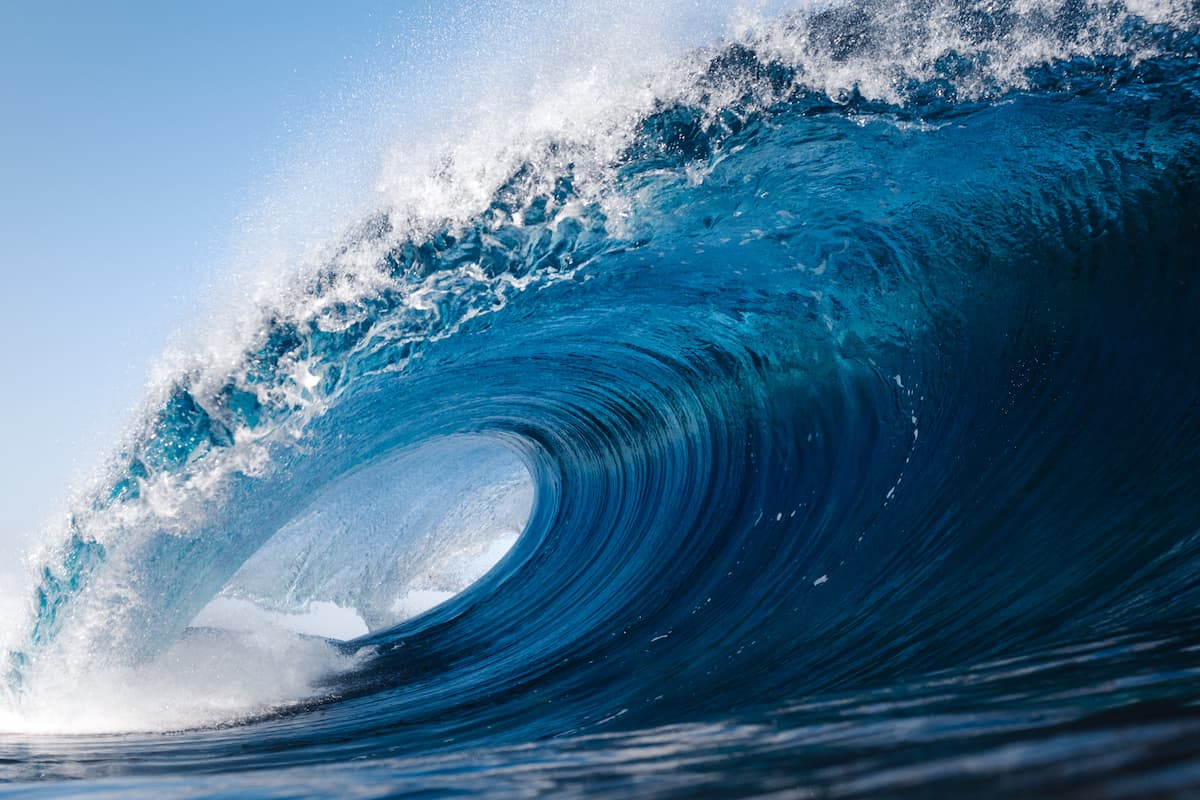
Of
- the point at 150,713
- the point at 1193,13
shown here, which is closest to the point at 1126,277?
the point at 1193,13

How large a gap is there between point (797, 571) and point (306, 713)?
11.0 ft

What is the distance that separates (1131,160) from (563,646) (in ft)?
16.3

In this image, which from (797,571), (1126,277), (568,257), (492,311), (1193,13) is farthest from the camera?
(492,311)

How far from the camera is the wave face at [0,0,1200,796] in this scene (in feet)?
13.7

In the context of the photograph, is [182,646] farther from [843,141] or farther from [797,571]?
[843,141]

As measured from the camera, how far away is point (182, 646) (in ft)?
21.4

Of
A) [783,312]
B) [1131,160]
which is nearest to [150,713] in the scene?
[783,312]

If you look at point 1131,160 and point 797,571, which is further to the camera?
point 797,571

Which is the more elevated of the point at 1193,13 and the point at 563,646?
the point at 1193,13

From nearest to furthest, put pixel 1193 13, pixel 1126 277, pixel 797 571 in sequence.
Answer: pixel 1193 13, pixel 1126 277, pixel 797 571

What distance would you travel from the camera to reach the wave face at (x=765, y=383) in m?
4.17

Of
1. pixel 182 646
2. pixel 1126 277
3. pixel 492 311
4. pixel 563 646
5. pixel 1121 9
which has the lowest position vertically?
pixel 563 646

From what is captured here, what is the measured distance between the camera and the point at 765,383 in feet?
22.9

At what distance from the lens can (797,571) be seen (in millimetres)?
5234
